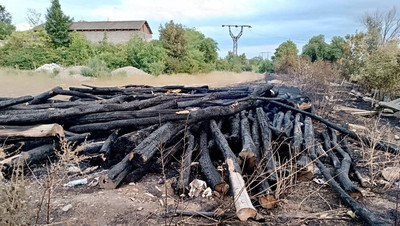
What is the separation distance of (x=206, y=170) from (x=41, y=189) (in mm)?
2358

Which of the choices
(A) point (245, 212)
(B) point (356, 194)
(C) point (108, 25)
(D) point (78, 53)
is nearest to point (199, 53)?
(D) point (78, 53)

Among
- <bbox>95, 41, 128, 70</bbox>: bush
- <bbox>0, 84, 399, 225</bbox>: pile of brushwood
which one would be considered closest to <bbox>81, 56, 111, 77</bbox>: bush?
<bbox>95, 41, 128, 70</bbox>: bush

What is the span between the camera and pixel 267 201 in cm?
313

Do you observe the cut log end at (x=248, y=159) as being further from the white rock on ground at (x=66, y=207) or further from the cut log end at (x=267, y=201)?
the white rock on ground at (x=66, y=207)

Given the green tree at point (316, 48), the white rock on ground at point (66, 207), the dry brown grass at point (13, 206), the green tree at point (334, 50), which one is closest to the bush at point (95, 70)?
the white rock on ground at point (66, 207)

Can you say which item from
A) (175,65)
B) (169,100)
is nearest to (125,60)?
(175,65)

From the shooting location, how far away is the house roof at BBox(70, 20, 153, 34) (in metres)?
38.9

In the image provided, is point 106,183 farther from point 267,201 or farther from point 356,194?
point 356,194

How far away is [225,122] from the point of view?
584cm

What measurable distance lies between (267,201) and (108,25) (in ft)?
139

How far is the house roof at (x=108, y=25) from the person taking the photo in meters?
38.9

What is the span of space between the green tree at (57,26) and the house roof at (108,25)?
1186cm

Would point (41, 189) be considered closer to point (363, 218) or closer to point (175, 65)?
point (363, 218)

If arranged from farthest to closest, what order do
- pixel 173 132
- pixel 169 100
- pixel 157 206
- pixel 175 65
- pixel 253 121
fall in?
pixel 175 65
pixel 169 100
pixel 253 121
pixel 173 132
pixel 157 206
